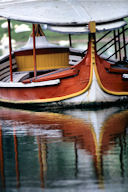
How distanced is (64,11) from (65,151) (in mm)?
9070

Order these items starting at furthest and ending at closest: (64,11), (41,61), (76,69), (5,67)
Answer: (41,61)
(5,67)
(64,11)
(76,69)

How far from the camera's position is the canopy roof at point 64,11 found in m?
21.8

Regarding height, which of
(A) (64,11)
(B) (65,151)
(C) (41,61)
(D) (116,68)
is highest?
(A) (64,11)

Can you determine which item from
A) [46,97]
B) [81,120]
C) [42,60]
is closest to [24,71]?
[42,60]


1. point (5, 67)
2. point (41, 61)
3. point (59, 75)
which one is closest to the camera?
point (59, 75)

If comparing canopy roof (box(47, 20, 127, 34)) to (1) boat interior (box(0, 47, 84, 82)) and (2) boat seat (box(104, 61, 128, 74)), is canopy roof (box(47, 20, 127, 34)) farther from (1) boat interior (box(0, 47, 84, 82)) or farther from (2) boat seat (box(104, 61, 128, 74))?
(1) boat interior (box(0, 47, 84, 82))

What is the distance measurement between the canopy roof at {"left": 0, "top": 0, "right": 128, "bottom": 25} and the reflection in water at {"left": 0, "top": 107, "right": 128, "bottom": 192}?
10.6 feet

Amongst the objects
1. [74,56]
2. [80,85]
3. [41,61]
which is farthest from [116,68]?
[41,61]

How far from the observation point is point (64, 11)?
22.3m

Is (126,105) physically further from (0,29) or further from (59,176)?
Answer: (0,29)

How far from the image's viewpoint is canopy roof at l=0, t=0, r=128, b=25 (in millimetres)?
21766

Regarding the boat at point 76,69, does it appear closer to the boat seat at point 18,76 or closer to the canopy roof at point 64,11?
the canopy roof at point 64,11

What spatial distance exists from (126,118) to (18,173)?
7.29 meters

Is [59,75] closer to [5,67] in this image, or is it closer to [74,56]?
[5,67]
